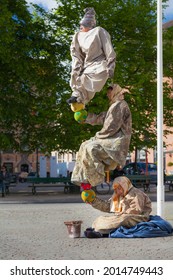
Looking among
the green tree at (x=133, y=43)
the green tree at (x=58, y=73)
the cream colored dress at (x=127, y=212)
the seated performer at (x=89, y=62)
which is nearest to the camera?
the seated performer at (x=89, y=62)

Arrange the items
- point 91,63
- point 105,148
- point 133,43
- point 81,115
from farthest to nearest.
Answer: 1. point 133,43
2. point 105,148
3. point 91,63
4. point 81,115

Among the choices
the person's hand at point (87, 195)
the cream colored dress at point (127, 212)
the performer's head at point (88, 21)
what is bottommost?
the cream colored dress at point (127, 212)

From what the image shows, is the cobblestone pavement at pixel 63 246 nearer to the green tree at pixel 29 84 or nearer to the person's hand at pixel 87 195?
the person's hand at pixel 87 195

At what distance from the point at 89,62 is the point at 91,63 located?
5 cm

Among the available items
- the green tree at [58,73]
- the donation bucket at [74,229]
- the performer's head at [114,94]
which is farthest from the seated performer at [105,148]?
the green tree at [58,73]

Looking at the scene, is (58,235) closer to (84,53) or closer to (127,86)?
(84,53)

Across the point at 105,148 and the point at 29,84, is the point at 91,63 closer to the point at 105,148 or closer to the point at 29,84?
the point at 105,148

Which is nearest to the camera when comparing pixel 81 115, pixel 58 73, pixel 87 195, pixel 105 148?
pixel 81 115

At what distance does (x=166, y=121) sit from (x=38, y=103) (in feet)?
28.5

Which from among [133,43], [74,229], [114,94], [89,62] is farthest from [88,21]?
[133,43]

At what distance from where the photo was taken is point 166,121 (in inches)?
1357

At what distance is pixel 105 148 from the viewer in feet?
33.0

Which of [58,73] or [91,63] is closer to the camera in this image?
[91,63]

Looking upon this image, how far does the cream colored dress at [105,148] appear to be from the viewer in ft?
32.9
